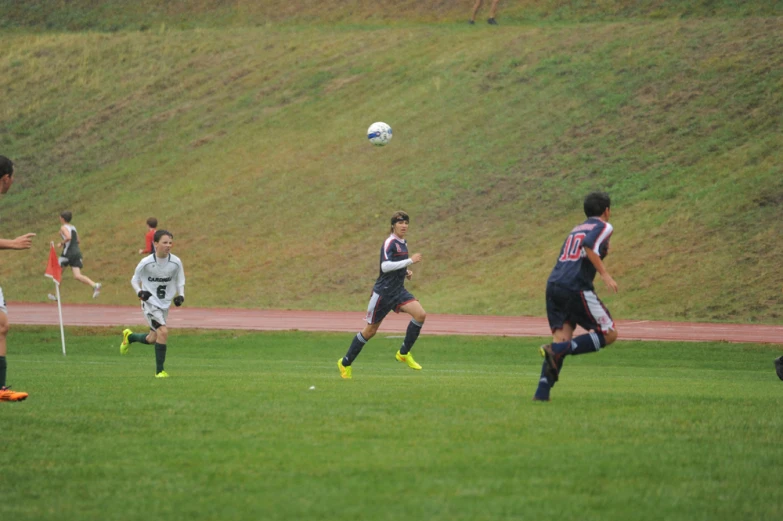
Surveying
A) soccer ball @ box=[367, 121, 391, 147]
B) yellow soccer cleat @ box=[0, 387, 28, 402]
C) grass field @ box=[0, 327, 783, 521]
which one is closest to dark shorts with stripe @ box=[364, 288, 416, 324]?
grass field @ box=[0, 327, 783, 521]

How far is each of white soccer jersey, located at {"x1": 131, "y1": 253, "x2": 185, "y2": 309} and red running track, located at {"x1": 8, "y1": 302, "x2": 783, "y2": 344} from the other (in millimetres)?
10353

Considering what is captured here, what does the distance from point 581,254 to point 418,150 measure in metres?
32.4

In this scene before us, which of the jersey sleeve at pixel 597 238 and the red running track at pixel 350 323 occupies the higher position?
the jersey sleeve at pixel 597 238

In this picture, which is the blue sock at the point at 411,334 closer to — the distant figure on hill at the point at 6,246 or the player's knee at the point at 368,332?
the player's knee at the point at 368,332

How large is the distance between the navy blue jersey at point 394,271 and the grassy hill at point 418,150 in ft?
50.1

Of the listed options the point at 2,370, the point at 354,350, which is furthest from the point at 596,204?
the point at 2,370

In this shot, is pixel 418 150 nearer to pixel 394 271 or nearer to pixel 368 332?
pixel 394 271

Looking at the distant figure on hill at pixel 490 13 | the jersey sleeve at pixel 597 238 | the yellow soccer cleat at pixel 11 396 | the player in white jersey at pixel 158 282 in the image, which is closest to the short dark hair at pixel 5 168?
the yellow soccer cleat at pixel 11 396

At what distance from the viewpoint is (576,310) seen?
389 inches

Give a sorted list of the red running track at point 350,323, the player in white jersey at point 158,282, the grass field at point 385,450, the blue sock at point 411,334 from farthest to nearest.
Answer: the red running track at point 350,323 < the blue sock at point 411,334 < the player in white jersey at point 158,282 < the grass field at point 385,450

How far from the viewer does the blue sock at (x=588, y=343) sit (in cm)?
969

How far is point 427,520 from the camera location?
5.54 metres

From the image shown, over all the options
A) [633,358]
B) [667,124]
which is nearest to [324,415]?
[633,358]

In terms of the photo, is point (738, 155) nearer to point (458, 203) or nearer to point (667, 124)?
point (667, 124)
